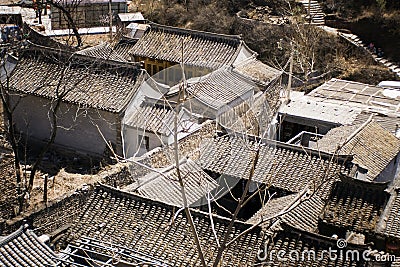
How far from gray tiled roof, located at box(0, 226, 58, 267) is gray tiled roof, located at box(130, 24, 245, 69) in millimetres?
13307

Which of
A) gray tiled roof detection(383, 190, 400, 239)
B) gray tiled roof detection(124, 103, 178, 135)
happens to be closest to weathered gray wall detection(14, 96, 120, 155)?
gray tiled roof detection(124, 103, 178, 135)

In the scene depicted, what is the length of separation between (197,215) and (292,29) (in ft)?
64.6

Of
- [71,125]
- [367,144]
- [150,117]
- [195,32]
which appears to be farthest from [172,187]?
[195,32]

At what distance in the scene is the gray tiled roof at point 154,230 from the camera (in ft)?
35.7

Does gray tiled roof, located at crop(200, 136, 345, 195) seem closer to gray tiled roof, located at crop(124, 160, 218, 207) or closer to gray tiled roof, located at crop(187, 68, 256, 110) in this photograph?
gray tiled roof, located at crop(124, 160, 218, 207)

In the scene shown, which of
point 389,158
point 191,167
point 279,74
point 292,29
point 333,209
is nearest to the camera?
point 333,209

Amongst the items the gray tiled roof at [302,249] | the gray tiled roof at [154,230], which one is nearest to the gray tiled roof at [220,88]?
the gray tiled roof at [154,230]

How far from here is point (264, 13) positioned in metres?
32.8

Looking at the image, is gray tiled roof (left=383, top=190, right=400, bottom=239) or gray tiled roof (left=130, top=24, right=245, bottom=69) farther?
gray tiled roof (left=130, top=24, right=245, bottom=69)

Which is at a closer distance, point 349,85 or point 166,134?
point 166,134

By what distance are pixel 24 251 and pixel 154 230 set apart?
2.52 meters

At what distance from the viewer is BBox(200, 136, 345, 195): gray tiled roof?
14.4m

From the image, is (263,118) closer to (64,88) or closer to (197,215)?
(64,88)

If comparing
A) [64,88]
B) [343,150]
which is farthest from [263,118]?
[64,88]
